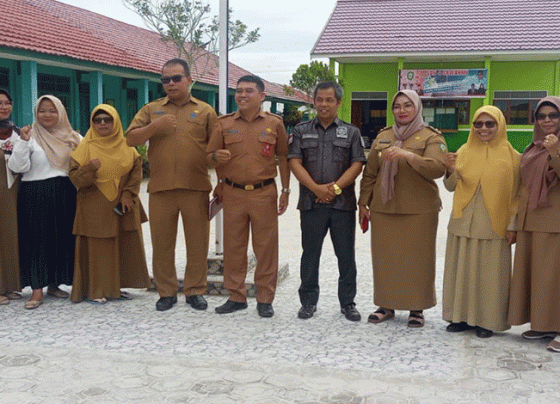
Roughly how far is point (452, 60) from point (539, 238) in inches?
630

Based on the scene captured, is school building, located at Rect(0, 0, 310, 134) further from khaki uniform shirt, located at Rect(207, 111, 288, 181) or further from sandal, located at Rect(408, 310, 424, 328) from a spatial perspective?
sandal, located at Rect(408, 310, 424, 328)

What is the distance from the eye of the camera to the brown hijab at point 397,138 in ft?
13.7

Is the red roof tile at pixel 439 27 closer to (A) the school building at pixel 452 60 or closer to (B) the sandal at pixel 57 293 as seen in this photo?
(A) the school building at pixel 452 60

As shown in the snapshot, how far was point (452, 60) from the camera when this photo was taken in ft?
61.8

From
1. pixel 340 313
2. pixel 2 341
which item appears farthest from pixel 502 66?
pixel 2 341

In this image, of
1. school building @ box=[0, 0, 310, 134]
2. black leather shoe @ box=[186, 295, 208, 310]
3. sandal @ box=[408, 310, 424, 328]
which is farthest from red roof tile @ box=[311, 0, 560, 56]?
sandal @ box=[408, 310, 424, 328]

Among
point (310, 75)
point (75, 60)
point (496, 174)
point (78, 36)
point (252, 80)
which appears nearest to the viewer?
point (496, 174)

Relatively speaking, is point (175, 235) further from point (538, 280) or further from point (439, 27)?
point (439, 27)

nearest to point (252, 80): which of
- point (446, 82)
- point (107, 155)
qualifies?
point (107, 155)

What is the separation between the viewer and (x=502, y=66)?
1892 centimetres

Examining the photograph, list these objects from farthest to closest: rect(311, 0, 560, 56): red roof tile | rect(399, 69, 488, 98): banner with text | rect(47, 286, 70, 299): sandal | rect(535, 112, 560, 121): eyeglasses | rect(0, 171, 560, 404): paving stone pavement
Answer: rect(399, 69, 488, 98): banner with text < rect(311, 0, 560, 56): red roof tile < rect(47, 286, 70, 299): sandal < rect(535, 112, 560, 121): eyeglasses < rect(0, 171, 560, 404): paving stone pavement

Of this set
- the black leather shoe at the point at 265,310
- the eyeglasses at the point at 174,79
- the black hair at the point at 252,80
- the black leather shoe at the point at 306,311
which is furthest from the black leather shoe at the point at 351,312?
the eyeglasses at the point at 174,79

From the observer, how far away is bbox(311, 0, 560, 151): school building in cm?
1808

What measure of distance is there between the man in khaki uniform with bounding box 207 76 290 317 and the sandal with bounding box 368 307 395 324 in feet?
2.45
